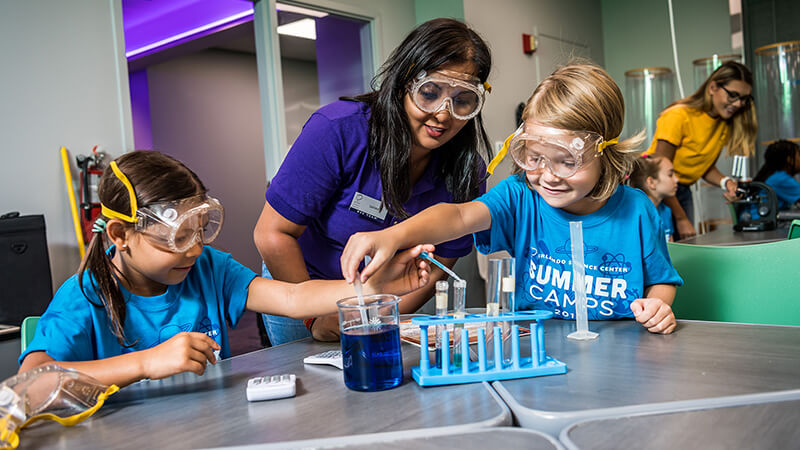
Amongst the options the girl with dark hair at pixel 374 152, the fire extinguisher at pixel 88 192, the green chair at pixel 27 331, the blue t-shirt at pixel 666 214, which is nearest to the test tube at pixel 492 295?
the girl with dark hair at pixel 374 152

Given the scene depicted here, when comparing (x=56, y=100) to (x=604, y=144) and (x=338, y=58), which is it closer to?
(x=338, y=58)

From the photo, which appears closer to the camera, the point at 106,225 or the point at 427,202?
the point at 106,225

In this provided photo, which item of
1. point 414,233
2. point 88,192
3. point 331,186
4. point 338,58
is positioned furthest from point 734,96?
point 88,192

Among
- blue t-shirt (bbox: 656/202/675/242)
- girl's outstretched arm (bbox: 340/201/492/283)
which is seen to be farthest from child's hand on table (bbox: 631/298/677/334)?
blue t-shirt (bbox: 656/202/675/242)

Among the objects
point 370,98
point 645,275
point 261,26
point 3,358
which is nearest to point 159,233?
point 370,98

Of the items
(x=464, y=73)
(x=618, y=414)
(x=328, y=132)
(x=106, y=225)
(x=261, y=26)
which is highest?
(x=261, y=26)

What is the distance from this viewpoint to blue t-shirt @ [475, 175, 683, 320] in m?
1.49

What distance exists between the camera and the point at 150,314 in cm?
136

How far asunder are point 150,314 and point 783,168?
17.1ft

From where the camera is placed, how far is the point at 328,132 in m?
1.58

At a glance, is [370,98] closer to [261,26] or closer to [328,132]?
[328,132]

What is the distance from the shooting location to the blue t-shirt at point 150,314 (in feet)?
3.92

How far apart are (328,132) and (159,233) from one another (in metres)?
0.51

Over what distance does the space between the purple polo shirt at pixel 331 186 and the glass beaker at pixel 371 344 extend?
2.23ft
